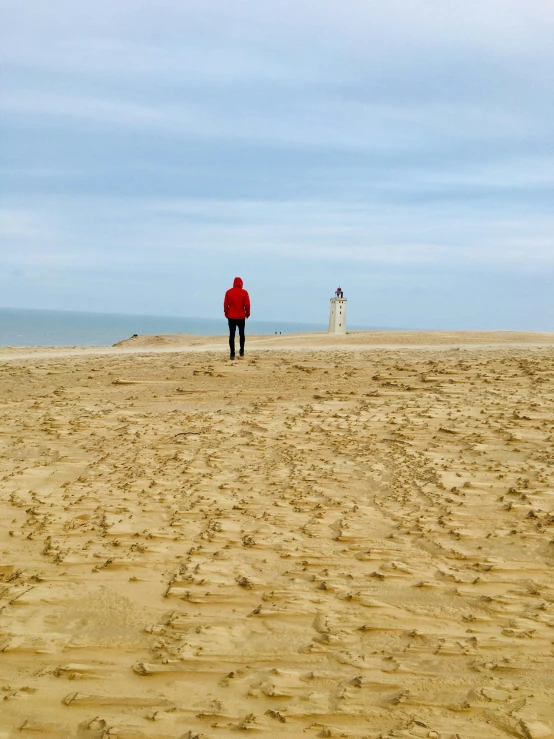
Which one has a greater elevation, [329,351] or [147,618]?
[329,351]

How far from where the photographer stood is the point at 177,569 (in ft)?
16.5

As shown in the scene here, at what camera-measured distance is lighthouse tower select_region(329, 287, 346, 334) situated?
86.1ft

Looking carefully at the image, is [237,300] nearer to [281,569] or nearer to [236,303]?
[236,303]

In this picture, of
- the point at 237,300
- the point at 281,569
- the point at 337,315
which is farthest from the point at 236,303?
the point at 337,315

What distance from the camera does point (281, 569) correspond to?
502 cm

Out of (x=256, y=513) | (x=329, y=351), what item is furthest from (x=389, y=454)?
(x=329, y=351)

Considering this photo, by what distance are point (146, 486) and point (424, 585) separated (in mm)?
2964

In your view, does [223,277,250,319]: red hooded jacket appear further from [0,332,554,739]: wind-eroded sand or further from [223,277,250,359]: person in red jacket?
[0,332,554,739]: wind-eroded sand

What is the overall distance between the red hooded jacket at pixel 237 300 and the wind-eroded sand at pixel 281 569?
165 inches

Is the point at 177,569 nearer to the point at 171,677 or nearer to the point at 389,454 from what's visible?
the point at 171,677

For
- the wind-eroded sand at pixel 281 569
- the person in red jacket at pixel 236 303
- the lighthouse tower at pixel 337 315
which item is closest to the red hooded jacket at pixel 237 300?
the person in red jacket at pixel 236 303

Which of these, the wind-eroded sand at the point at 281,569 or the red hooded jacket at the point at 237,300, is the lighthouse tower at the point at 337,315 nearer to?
the red hooded jacket at the point at 237,300

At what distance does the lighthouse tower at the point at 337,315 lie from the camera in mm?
26236

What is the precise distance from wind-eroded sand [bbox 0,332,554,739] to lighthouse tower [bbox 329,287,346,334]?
16499 millimetres
